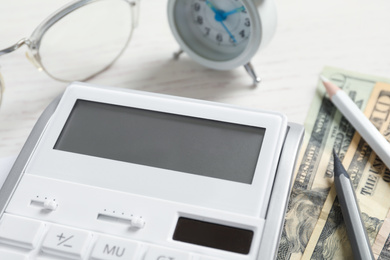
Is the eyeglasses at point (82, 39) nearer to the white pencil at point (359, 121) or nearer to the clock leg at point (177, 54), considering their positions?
the clock leg at point (177, 54)

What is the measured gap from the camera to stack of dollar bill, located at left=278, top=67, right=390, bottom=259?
549mm

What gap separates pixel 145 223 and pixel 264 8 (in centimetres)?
29

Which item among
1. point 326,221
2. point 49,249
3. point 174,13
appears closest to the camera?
point 49,249

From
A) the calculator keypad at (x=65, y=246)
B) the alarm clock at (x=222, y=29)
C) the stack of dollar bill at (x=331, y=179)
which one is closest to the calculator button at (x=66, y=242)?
the calculator keypad at (x=65, y=246)

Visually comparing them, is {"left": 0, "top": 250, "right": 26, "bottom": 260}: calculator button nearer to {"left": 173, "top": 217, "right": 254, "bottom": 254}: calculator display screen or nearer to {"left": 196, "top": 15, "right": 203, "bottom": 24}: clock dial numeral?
{"left": 173, "top": 217, "right": 254, "bottom": 254}: calculator display screen

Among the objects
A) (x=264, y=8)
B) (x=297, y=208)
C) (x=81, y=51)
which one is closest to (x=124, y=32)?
(x=81, y=51)

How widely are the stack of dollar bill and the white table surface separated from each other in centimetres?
3

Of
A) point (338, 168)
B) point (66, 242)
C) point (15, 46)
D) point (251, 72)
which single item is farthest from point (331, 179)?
point (15, 46)

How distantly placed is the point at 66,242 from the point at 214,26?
1.11 feet

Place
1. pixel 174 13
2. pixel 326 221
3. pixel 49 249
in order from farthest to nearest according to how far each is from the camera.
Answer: pixel 174 13 → pixel 326 221 → pixel 49 249

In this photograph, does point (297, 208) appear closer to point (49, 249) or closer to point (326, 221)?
point (326, 221)

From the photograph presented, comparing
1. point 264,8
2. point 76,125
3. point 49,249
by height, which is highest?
point 264,8

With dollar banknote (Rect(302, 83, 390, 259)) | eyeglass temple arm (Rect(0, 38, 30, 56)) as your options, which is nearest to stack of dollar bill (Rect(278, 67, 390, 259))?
dollar banknote (Rect(302, 83, 390, 259))

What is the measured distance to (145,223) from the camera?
47 cm
